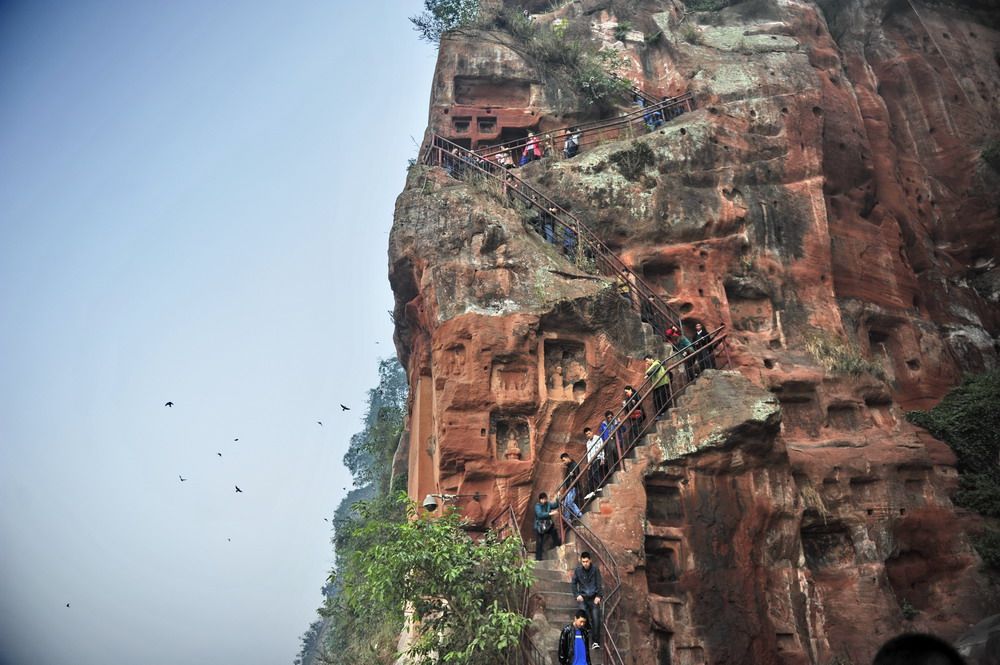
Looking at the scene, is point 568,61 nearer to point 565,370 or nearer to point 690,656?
point 565,370

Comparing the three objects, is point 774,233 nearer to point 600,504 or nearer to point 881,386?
point 881,386

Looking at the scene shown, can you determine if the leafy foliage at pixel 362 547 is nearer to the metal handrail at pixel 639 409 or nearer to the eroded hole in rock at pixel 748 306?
the metal handrail at pixel 639 409

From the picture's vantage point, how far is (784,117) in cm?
2258

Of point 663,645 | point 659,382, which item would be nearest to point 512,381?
point 659,382

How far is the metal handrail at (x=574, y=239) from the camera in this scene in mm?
17719

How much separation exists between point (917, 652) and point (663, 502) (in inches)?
359

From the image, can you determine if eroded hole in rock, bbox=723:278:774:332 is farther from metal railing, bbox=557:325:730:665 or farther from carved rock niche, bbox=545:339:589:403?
carved rock niche, bbox=545:339:589:403

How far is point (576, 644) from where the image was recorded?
993 cm

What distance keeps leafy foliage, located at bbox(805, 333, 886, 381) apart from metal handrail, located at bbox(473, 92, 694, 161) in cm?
1014

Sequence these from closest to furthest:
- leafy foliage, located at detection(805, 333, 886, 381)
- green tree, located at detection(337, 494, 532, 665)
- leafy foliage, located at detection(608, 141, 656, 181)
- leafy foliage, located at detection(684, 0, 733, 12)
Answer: green tree, located at detection(337, 494, 532, 665) → leafy foliage, located at detection(805, 333, 886, 381) → leafy foliage, located at detection(608, 141, 656, 181) → leafy foliage, located at detection(684, 0, 733, 12)

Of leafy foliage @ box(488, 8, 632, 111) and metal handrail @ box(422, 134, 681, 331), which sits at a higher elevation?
leafy foliage @ box(488, 8, 632, 111)

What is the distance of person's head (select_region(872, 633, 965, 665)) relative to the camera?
4.66 meters

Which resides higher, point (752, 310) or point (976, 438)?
point (752, 310)

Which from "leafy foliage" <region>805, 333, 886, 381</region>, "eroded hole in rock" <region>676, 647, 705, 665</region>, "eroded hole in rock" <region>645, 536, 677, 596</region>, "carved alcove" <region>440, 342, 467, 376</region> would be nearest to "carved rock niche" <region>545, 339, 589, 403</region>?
"carved alcove" <region>440, 342, 467, 376</region>
